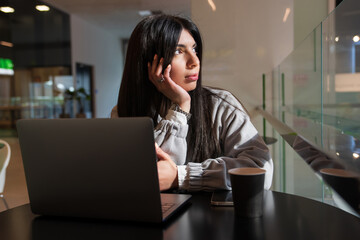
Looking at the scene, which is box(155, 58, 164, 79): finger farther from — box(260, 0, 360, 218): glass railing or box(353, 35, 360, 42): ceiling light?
box(353, 35, 360, 42): ceiling light

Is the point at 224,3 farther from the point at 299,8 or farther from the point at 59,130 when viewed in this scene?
the point at 59,130

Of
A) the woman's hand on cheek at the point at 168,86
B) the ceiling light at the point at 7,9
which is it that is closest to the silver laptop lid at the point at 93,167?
the woman's hand on cheek at the point at 168,86

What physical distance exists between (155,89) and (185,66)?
169 millimetres

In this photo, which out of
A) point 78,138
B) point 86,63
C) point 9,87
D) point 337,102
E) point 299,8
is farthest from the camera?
point 86,63

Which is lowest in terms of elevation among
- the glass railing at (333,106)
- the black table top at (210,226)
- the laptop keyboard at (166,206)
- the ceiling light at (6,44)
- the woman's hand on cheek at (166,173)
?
the black table top at (210,226)

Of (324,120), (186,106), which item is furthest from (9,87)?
(324,120)

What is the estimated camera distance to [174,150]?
128cm


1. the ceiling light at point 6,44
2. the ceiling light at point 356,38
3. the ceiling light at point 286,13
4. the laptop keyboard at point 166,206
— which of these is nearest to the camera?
the laptop keyboard at point 166,206

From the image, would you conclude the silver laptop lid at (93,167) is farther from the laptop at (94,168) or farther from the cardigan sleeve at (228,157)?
the cardigan sleeve at (228,157)

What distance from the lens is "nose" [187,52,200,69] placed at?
4.50 feet

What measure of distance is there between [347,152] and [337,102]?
1.37 ft

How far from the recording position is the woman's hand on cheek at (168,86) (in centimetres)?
133

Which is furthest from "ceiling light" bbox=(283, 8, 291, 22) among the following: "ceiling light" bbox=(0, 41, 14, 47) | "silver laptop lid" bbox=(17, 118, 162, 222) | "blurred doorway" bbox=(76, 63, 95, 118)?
"blurred doorway" bbox=(76, 63, 95, 118)

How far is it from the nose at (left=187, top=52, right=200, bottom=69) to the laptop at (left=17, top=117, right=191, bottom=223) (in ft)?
2.15
